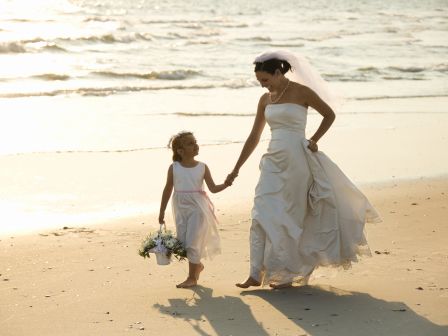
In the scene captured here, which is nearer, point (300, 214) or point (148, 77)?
point (300, 214)

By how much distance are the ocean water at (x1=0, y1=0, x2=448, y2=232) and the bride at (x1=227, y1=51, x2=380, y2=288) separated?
3.17 metres

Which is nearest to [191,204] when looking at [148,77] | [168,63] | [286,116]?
[286,116]

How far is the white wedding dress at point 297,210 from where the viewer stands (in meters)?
7.43

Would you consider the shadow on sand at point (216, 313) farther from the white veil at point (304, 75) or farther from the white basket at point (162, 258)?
the white veil at point (304, 75)

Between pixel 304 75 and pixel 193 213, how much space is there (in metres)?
1.28

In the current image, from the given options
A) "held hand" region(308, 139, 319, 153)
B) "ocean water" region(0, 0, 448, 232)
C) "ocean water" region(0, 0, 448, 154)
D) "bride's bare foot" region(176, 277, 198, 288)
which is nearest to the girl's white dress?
"bride's bare foot" region(176, 277, 198, 288)

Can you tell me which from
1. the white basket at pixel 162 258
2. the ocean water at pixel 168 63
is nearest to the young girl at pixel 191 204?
the white basket at pixel 162 258

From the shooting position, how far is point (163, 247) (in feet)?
24.6

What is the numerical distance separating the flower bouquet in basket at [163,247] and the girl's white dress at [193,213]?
0.29 ft

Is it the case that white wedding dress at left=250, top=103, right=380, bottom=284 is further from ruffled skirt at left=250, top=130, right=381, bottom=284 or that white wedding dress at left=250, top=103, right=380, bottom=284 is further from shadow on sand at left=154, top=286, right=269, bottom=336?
shadow on sand at left=154, top=286, right=269, bottom=336

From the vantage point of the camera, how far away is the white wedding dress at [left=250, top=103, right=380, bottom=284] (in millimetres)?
7426

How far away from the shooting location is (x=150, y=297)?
24.3 ft

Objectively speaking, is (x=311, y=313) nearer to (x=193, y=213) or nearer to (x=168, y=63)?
(x=193, y=213)

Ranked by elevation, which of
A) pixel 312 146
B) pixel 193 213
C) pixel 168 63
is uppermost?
pixel 312 146
